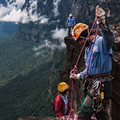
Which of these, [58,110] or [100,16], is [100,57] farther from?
[58,110]

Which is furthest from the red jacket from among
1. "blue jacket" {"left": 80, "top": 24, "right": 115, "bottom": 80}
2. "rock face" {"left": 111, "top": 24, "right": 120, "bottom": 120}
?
"blue jacket" {"left": 80, "top": 24, "right": 115, "bottom": 80}

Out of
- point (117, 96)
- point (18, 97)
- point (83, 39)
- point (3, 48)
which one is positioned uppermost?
point (83, 39)

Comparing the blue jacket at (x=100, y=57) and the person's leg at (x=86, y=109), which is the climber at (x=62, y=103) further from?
the blue jacket at (x=100, y=57)

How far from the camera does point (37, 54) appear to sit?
13962 centimetres

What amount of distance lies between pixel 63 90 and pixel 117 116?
210cm

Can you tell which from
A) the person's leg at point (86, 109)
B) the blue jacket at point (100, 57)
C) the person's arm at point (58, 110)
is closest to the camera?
the blue jacket at point (100, 57)

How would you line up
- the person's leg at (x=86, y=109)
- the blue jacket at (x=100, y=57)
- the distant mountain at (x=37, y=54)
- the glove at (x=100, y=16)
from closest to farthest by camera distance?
the glove at (x=100, y=16) → the blue jacket at (x=100, y=57) → the person's leg at (x=86, y=109) → the distant mountain at (x=37, y=54)

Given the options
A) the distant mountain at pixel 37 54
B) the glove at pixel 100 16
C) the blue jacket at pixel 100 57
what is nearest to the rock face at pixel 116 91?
the blue jacket at pixel 100 57

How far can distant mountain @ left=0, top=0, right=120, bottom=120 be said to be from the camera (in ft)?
224

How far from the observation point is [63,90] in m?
5.47

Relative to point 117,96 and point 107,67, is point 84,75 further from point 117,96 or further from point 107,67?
point 117,96

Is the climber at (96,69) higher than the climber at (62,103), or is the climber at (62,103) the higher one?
the climber at (96,69)

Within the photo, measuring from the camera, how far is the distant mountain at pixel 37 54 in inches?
2685

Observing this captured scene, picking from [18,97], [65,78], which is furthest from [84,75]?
[18,97]
